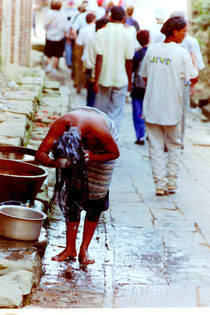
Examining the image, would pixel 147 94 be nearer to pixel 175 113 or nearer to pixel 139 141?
pixel 175 113

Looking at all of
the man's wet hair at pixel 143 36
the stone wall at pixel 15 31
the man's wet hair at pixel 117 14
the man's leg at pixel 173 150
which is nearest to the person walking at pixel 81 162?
the man's leg at pixel 173 150

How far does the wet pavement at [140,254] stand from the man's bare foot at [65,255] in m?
0.04

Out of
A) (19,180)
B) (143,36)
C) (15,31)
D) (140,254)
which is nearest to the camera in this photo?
(19,180)

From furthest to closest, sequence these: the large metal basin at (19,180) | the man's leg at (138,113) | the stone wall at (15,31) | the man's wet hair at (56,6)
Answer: the man's wet hair at (56,6) < the stone wall at (15,31) < the man's leg at (138,113) < the large metal basin at (19,180)

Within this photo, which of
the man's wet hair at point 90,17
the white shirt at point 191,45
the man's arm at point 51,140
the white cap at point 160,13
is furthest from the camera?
the man's wet hair at point 90,17

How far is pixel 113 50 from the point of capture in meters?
10.9

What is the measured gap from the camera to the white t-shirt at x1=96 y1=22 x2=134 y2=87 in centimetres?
1088

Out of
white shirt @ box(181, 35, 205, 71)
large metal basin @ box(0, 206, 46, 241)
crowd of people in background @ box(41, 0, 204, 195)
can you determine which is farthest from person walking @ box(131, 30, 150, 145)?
large metal basin @ box(0, 206, 46, 241)

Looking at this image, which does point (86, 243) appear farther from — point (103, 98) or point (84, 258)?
point (103, 98)

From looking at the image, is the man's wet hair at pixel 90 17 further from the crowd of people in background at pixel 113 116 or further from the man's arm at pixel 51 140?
the man's arm at pixel 51 140

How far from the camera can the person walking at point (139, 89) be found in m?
11.3

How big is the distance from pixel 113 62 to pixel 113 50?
0.18 m

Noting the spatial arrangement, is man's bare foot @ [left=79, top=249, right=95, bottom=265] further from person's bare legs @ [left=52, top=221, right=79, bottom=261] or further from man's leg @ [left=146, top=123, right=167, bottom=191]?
man's leg @ [left=146, top=123, right=167, bottom=191]

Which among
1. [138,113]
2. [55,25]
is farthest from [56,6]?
[138,113]
